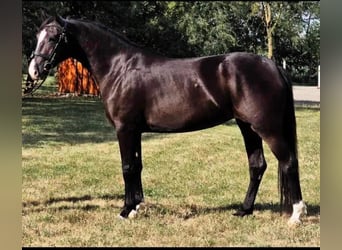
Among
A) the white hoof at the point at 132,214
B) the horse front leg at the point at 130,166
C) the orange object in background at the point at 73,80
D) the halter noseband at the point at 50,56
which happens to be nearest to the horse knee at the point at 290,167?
the horse front leg at the point at 130,166

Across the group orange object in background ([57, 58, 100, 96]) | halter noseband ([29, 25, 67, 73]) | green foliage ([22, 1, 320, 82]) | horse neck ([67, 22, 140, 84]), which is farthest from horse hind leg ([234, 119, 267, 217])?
orange object in background ([57, 58, 100, 96])

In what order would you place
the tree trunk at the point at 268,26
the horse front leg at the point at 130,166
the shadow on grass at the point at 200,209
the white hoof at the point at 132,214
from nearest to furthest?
1. the horse front leg at the point at 130,166
2. the white hoof at the point at 132,214
3. the shadow on grass at the point at 200,209
4. the tree trunk at the point at 268,26

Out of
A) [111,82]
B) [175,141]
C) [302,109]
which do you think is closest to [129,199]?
[111,82]

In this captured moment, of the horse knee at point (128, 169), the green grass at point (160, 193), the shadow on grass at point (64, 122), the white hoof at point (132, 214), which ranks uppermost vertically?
the horse knee at point (128, 169)

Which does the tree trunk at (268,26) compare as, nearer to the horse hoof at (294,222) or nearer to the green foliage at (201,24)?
the green foliage at (201,24)

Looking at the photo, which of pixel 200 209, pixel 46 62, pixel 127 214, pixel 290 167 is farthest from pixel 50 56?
pixel 290 167

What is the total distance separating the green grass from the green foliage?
1.40 meters

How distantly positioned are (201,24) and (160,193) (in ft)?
6.90

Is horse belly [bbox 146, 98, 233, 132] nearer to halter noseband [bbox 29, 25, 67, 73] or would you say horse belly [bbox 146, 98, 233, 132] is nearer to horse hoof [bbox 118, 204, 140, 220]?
horse hoof [bbox 118, 204, 140, 220]

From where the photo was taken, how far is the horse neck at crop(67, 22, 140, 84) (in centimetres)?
385

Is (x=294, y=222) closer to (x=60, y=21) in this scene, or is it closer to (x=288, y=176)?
(x=288, y=176)

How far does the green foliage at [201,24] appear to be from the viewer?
413 cm

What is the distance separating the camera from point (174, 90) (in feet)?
12.2

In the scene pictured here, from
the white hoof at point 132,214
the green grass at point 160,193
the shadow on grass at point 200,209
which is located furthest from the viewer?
the shadow on grass at point 200,209
